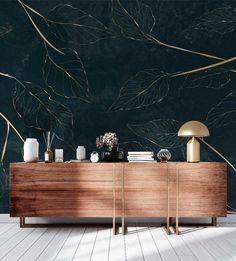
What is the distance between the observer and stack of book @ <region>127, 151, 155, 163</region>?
388cm

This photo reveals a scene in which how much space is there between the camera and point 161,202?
12.1ft

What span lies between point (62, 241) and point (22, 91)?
158cm

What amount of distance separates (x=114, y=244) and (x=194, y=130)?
1.24 m

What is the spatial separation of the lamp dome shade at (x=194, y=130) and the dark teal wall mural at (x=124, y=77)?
28 cm

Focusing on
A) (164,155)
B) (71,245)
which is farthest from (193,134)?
(71,245)

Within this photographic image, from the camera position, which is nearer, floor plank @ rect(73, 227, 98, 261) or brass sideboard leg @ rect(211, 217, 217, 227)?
floor plank @ rect(73, 227, 98, 261)

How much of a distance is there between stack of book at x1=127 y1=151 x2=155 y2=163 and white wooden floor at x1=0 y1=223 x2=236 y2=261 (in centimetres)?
62

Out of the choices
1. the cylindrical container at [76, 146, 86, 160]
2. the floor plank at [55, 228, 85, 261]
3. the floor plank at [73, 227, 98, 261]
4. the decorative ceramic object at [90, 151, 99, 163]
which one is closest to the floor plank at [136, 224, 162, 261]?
the floor plank at [73, 227, 98, 261]

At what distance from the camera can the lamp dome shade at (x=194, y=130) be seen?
3.78 metres

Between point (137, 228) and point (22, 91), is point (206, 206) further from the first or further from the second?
point (22, 91)

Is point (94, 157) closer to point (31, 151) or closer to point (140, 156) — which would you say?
point (140, 156)

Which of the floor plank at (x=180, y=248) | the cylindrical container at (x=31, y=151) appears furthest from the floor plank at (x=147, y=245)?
the cylindrical container at (x=31, y=151)

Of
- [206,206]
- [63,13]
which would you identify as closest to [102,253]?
[206,206]

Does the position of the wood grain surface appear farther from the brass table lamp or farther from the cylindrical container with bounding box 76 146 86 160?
the cylindrical container with bounding box 76 146 86 160
